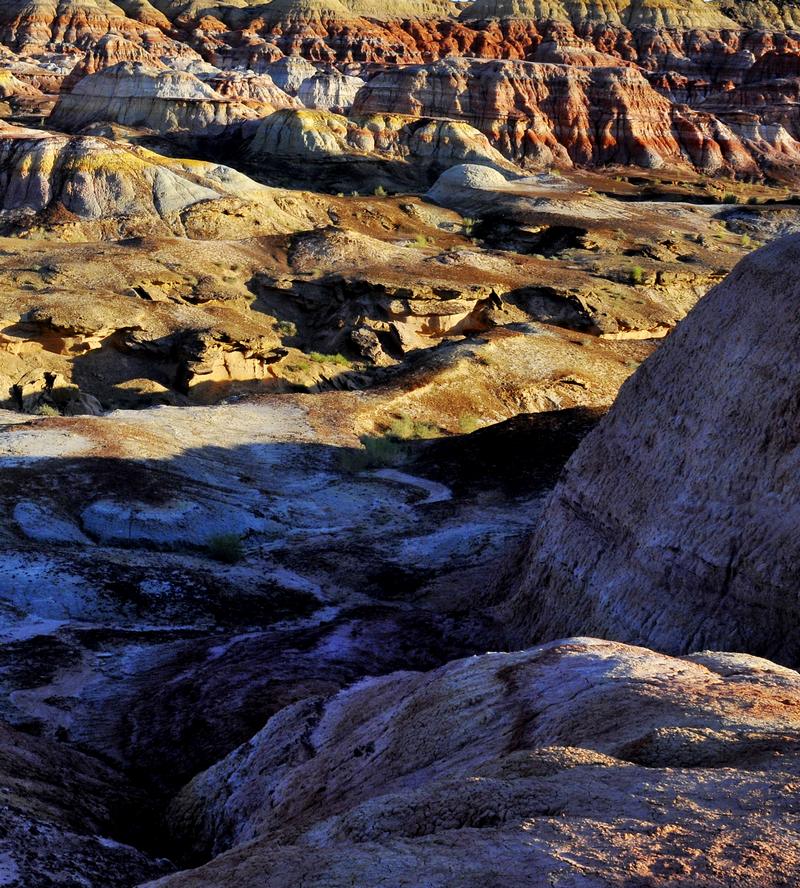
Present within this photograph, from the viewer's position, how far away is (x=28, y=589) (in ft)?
41.1

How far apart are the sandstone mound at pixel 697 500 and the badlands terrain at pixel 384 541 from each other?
34mm

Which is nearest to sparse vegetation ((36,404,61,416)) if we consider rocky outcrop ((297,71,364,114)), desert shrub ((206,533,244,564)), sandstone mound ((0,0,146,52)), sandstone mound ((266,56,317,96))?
desert shrub ((206,533,244,564))

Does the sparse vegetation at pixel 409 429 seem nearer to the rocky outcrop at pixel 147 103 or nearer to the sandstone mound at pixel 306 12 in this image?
the rocky outcrop at pixel 147 103

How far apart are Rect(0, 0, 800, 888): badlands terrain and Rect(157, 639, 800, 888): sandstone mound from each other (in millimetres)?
21

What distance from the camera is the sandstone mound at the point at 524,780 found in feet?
13.9

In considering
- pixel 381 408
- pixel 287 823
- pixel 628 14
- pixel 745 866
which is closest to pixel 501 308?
pixel 381 408

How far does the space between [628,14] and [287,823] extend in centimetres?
11820

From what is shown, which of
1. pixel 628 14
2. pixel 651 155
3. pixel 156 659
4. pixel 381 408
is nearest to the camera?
pixel 156 659

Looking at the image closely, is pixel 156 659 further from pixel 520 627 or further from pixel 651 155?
pixel 651 155

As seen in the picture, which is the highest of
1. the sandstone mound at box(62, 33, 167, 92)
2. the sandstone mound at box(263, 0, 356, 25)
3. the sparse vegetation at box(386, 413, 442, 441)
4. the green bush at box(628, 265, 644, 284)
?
the sandstone mound at box(263, 0, 356, 25)

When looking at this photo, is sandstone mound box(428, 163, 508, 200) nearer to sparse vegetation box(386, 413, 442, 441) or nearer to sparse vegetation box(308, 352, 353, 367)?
sparse vegetation box(308, 352, 353, 367)

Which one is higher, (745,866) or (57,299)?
(745,866)

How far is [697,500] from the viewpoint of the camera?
10.1 m

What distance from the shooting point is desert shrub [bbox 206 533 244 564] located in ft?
49.5
